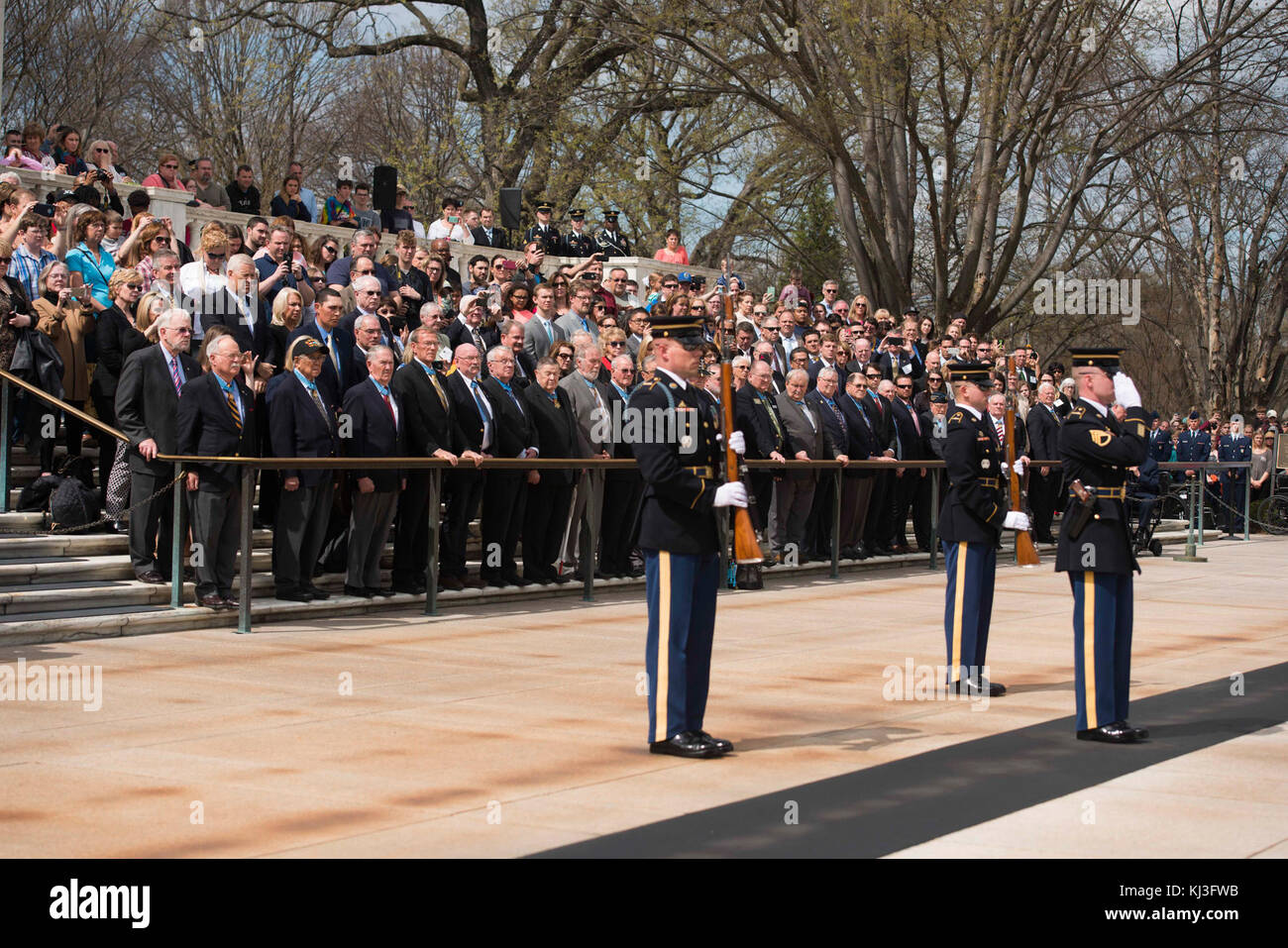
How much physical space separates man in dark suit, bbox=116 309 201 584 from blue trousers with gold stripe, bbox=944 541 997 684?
5.72m

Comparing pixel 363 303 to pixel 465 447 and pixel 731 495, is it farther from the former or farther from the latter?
pixel 731 495

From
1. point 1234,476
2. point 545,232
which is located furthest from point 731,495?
point 1234,476

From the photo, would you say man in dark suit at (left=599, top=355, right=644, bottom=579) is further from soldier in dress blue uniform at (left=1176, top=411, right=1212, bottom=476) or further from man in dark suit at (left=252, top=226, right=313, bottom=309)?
soldier in dress blue uniform at (left=1176, top=411, right=1212, bottom=476)

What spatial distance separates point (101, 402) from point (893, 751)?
7556mm

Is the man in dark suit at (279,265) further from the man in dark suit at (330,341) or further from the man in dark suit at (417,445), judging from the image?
the man in dark suit at (417,445)

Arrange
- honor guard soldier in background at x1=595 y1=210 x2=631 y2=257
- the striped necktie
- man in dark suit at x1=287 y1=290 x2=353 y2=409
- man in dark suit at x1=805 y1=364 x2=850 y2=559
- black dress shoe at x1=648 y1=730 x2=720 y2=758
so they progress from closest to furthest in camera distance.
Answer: black dress shoe at x1=648 y1=730 x2=720 y2=758, the striped necktie, man in dark suit at x1=287 y1=290 x2=353 y2=409, man in dark suit at x1=805 y1=364 x2=850 y2=559, honor guard soldier in background at x1=595 y1=210 x2=631 y2=257

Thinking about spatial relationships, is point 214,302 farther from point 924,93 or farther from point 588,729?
point 924,93

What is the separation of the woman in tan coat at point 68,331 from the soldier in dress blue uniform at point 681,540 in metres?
6.66

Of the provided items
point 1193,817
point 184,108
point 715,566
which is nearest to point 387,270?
point 715,566

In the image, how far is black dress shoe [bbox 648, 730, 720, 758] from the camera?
798 centimetres

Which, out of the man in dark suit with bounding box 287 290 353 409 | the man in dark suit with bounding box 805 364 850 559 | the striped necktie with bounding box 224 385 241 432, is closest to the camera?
the striped necktie with bounding box 224 385 241 432

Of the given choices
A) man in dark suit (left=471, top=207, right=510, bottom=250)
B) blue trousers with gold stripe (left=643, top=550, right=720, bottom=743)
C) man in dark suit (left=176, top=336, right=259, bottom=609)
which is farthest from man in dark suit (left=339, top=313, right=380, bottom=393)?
man in dark suit (left=471, top=207, right=510, bottom=250)

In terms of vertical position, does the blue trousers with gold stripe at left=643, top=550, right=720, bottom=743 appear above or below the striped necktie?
below

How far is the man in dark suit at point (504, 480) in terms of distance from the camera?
14055 millimetres
